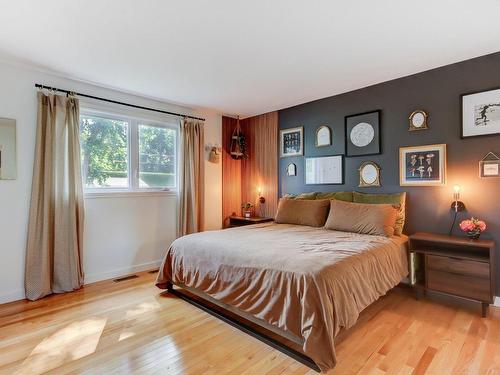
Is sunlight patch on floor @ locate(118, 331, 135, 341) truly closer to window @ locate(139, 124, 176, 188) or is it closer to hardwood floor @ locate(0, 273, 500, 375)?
hardwood floor @ locate(0, 273, 500, 375)

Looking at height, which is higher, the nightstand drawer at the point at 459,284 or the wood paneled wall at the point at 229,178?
the wood paneled wall at the point at 229,178

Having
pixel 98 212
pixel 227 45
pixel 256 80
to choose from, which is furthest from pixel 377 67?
pixel 98 212

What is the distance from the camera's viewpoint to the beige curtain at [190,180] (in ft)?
12.9

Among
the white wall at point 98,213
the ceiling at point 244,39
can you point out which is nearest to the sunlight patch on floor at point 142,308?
the white wall at point 98,213

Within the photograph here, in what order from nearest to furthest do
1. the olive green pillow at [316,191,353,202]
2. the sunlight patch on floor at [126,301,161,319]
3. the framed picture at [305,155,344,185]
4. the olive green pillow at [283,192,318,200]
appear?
1. the sunlight patch on floor at [126,301,161,319]
2. the olive green pillow at [316,191,353,202]
3. the framed picture at [305,155,344,185]
4. the olive green pillow at [283,192,318,200]

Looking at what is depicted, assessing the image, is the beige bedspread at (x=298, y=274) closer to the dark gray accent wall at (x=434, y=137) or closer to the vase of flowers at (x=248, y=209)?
the dark gray accent wall at (x=434, y=137)

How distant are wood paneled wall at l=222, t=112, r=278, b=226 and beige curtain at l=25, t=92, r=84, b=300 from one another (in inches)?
87.8

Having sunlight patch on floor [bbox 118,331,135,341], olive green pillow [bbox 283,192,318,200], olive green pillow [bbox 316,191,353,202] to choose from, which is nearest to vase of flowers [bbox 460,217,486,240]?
olive green pillow [bbox 316,191,353,202]

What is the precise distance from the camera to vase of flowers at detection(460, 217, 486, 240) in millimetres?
2455

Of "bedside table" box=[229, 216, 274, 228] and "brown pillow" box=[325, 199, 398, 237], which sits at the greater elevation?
"brown pillow" box=[325, 199, 398, 237]

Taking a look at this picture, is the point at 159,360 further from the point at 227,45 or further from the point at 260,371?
the point at 227,45

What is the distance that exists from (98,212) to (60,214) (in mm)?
440

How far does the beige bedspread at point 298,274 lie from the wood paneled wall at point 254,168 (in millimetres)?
1694

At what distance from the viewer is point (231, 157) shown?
477cm
